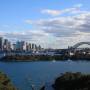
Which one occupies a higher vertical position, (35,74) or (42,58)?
(42,58)

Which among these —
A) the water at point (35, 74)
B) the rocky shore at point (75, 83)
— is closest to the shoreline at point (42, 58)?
the water at point (35, 74)

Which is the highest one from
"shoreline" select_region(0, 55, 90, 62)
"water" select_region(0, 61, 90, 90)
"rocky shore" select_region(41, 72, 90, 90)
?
"shoreline" select_region(0, 55, 90, 62)

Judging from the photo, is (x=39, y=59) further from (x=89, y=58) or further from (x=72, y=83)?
(x=72, y=83)

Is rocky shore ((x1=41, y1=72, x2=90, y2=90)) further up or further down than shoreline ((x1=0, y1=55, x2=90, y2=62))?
further down

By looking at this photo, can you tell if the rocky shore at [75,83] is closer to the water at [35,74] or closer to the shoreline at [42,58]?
the water at [35,74]

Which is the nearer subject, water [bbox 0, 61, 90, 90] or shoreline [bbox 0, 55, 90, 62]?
water [bbox 0, 61, 90, 90]

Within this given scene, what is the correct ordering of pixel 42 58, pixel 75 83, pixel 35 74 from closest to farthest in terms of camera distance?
pixel 75 83 → pixel 35 74 → pixel 42 58

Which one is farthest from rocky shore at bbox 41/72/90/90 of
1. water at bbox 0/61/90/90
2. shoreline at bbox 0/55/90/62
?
shoreline at bbox 0/55/90/62

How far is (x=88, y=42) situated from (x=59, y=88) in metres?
133

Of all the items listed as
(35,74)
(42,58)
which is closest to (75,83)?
(35,74)

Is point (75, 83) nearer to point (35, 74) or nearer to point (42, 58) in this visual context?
point (35, 74)

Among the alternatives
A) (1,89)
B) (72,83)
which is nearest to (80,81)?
(72,83)

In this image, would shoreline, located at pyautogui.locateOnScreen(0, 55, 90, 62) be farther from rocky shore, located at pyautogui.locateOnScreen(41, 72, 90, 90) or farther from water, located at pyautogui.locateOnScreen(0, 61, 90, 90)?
rocky shore, located at pyautogui.locateOnScreen(41, 72, 90, 90)

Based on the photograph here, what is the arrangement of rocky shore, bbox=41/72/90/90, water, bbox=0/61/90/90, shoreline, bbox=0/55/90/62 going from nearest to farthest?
rocky shore, bbox=41/72/90/90 → water, bbox=0/61/90/90 → shoreline, bbox=0/55/90/62
